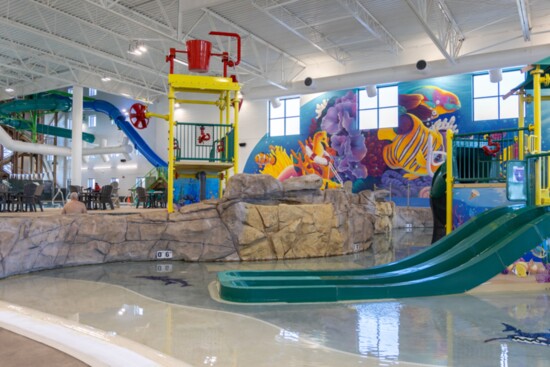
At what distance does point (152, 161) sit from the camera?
78.1 ft

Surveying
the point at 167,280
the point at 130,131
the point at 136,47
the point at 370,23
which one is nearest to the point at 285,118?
the point at 370,23

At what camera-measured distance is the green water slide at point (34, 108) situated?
23.7 metres

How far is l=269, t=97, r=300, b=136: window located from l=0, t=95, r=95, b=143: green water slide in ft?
37.7

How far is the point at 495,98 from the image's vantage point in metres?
16.9

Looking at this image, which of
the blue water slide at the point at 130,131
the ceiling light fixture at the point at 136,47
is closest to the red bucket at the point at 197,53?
the ceiling light fixture at the point at 136,47

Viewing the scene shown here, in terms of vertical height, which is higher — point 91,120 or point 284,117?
point 91,120

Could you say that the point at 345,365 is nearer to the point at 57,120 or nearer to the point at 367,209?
the point at 367,209

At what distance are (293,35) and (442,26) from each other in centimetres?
532

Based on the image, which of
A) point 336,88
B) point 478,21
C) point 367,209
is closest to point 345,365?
point 367,209

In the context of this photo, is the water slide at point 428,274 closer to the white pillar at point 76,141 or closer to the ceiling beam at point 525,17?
the ceiling beam at point 525,17

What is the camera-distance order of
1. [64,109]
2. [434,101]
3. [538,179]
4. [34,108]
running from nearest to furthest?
[538,179], [434,101], [34,108], [64,109]

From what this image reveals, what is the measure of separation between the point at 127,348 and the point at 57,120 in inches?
1154

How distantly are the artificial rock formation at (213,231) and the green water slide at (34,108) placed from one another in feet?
60.3

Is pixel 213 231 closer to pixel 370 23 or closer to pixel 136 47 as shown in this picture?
pixel 136 47
